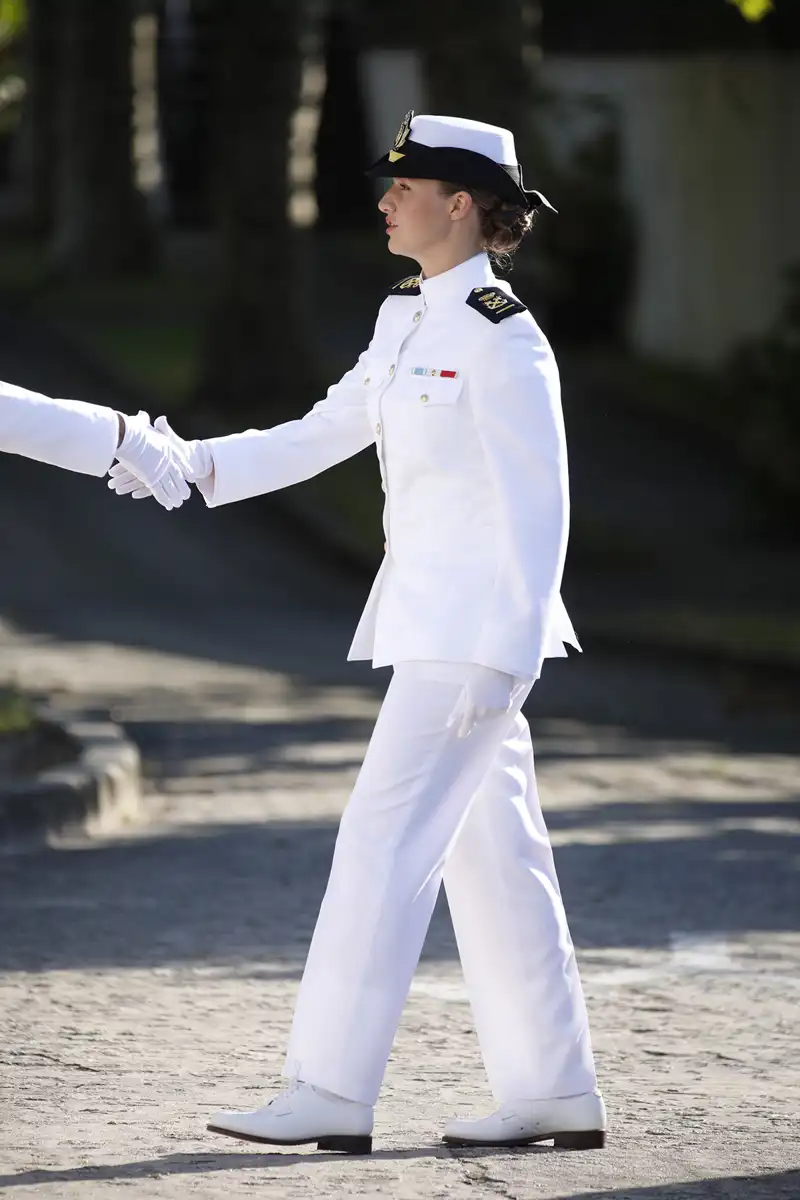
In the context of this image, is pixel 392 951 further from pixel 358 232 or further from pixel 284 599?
pixel 358 232

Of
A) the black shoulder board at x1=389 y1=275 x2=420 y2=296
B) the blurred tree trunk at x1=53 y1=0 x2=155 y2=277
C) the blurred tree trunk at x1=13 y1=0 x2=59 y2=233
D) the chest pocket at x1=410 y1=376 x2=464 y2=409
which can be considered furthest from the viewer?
the blurred tree trunk at x1=13 y1=0 x2=59 y2=233

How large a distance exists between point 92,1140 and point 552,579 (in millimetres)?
1366

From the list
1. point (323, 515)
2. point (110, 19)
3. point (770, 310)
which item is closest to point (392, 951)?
point (323, 515)

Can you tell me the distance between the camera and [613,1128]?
4973 millimetres

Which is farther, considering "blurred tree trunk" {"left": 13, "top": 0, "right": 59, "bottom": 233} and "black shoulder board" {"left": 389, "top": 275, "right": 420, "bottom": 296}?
"blurred tree trunk" {"left": 13, "top": 0, "right": 59, "bottom": 233}

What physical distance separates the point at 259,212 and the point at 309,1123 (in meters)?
17.4

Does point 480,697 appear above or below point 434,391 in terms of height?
below

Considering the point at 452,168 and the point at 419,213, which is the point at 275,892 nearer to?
the point at 419,213

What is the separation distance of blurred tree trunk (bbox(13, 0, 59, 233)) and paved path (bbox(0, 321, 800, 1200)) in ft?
72.3

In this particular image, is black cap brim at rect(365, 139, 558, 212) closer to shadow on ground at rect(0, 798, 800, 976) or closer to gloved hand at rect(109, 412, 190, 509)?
gloved hand at rect(109, 412, 190, 509)

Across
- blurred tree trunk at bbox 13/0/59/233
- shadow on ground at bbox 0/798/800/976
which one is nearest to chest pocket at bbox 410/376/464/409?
shadow on ground at bbox 0/798/800/976

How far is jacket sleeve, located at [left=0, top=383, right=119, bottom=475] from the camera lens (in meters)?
4.66

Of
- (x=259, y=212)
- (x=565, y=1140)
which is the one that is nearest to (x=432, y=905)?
(x=565, y=1140)

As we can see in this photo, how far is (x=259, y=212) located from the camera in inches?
843
